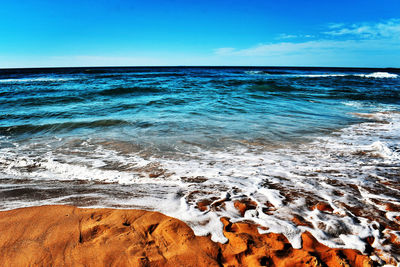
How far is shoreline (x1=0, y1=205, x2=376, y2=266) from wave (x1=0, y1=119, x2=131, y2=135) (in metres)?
4.60

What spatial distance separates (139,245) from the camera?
6.46 feet

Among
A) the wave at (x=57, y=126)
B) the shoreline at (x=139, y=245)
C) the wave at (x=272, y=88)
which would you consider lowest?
the shoreline at (x=139, y=245)

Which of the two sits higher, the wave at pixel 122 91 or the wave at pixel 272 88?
the wave at pixel 272 88

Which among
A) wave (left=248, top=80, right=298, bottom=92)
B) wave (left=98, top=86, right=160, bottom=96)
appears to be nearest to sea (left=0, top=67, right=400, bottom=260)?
wave (left=98, top=86, right=160, bottom=96)

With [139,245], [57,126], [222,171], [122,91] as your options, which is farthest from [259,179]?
[122,91]

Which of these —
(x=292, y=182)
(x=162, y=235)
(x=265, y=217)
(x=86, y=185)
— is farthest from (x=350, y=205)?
(x=86, y=185)

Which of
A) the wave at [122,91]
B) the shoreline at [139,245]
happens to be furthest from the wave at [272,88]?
the shoreline at [139,245]

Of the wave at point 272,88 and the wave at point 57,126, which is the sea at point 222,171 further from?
the wave at point 272,88

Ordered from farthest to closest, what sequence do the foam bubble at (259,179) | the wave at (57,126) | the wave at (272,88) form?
the wave at (272,88)
the wave at (57,126)
the foam bubble at (259,179)

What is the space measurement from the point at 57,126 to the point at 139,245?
19.8ft

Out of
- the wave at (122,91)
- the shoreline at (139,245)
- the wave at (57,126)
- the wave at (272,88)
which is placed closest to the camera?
the shoreline at (139,245)

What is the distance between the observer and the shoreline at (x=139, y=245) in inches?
71.2

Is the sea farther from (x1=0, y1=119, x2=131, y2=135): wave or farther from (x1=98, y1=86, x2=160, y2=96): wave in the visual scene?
(x1=98, y1=86, x2=160, y2=96): wave

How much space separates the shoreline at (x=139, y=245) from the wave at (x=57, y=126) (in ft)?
15.1
